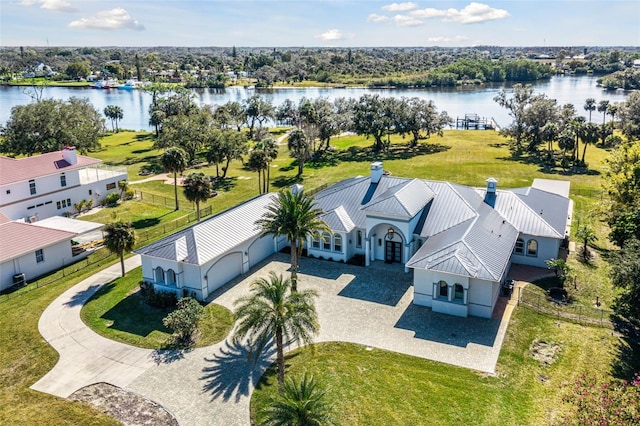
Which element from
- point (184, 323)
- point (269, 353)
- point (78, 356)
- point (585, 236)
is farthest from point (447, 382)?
point (585, 236)

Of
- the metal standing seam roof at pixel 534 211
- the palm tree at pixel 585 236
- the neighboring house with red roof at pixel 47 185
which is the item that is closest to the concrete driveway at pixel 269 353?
the metal standing seam roof at pixel 534 211

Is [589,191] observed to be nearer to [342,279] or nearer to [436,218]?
[436,218]

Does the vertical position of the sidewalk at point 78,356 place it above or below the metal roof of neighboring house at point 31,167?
below

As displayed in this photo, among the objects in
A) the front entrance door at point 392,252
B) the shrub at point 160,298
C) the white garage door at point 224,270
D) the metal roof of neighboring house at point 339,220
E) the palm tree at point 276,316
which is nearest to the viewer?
the palm tree at point 276,316

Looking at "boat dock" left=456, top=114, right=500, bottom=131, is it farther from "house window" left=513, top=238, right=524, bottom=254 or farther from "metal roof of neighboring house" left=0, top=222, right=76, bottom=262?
"metal roof of neighboring house" left=0, top=222, right=76, bottom=262

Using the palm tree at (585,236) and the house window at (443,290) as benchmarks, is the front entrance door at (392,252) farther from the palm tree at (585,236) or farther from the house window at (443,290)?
the palm tree at (585,236)

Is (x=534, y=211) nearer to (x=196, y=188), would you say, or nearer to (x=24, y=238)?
(x=196, y=188)
